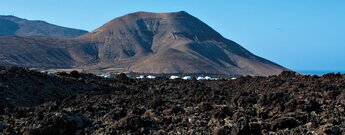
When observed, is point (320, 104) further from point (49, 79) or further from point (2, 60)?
point (2, 60)

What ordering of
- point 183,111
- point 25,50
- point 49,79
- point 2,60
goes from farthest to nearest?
1. point 25,50
2. point 2,60
3. point 49,79
4. point 183,111

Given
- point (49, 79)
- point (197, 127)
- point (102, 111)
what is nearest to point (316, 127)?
point (197, 127)

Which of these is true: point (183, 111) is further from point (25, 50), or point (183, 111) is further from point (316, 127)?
point (25, 50)

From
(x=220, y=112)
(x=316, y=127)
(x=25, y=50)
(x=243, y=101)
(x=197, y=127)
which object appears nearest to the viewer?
(x=316, y=127)

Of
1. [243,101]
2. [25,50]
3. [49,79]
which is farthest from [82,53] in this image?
[243,101]

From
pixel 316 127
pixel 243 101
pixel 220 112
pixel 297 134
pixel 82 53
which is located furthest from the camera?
pixel 82 53

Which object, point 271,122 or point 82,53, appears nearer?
point 271,122

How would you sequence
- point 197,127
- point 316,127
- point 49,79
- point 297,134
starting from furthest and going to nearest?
point 49,79
point 197,127
point 316,127
point 297,134

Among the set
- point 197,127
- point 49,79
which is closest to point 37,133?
point 197,127

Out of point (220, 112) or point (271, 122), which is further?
point (220, 112)
